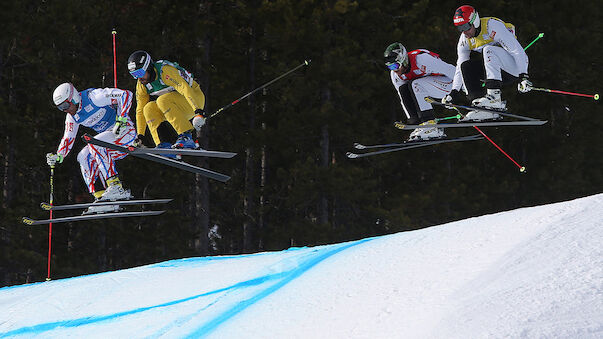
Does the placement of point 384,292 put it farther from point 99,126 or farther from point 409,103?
point 99,126

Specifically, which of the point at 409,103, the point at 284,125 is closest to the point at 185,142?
the point at 409,103

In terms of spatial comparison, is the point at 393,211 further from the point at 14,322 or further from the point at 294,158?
the point at 14,322

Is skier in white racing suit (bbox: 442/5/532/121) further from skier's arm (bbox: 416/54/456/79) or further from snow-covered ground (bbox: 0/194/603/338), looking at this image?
snow-covered ground (bbox: 0/194/603/338)

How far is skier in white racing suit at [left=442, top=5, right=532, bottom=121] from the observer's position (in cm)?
880

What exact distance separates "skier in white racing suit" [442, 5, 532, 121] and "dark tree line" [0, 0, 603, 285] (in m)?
8.45

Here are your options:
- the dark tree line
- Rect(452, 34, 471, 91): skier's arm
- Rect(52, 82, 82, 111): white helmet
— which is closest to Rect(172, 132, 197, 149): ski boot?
Rect(52, 82, 82, 111): white helmet

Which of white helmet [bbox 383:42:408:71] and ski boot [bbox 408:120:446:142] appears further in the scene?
ski boot [bbox 408:120:446:142]

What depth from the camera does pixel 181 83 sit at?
29.1 feet

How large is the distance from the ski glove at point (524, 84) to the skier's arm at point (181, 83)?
142 inches

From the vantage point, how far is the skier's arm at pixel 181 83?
29.0ft

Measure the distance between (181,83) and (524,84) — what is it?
386 cm

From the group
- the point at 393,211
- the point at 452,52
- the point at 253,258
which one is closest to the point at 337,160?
the point at 393,211

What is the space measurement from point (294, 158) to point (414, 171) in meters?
3.62

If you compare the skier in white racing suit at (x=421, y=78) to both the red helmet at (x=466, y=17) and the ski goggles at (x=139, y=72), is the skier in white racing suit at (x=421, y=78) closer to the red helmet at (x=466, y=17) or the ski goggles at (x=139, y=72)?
the red helmet at (x=466, y=17)
